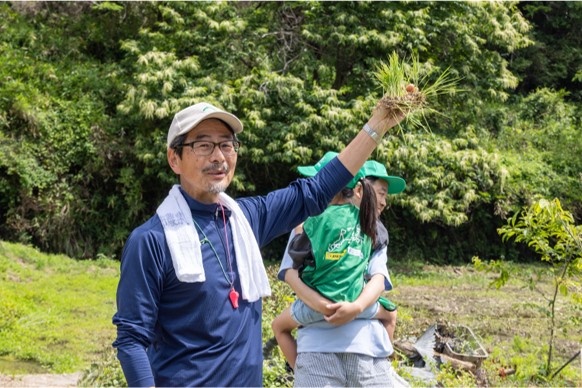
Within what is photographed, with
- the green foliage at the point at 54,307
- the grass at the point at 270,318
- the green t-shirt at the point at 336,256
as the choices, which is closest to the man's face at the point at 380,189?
the green t-shirt at the point at 336,256

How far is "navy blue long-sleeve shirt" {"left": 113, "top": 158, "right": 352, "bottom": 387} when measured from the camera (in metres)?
2.09

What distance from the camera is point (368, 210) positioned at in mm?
3105

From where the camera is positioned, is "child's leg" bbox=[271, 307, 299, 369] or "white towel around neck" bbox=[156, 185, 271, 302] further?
"child's leg" bbox=[271, 307, 299, 369]

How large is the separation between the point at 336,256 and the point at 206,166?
87cm

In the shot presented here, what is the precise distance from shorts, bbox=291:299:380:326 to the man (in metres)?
0.64

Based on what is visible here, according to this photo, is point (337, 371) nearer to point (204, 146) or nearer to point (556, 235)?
point (204, 146)

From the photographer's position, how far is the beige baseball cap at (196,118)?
7.54ft

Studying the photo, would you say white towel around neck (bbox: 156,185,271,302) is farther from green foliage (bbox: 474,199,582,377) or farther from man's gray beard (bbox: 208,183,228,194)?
green foliage (bbox: 474,199,582,377)

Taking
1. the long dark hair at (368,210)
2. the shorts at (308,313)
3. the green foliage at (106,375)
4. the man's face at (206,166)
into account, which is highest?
the man's face at (206,166)

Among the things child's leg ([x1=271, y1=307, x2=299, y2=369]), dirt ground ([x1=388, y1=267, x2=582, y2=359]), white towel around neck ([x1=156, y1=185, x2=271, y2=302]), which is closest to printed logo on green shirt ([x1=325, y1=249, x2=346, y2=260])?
child's leg ([x1=271, y1=307, x2=299, y2=369])

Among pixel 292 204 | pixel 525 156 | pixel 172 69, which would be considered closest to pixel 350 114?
pixel 172 69

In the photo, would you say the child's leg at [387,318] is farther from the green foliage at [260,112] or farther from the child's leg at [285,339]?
the green foliage at [260,112]

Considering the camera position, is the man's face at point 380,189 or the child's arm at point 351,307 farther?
the man's face at point 380,189

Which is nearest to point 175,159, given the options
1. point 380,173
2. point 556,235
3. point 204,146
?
point 204,146
